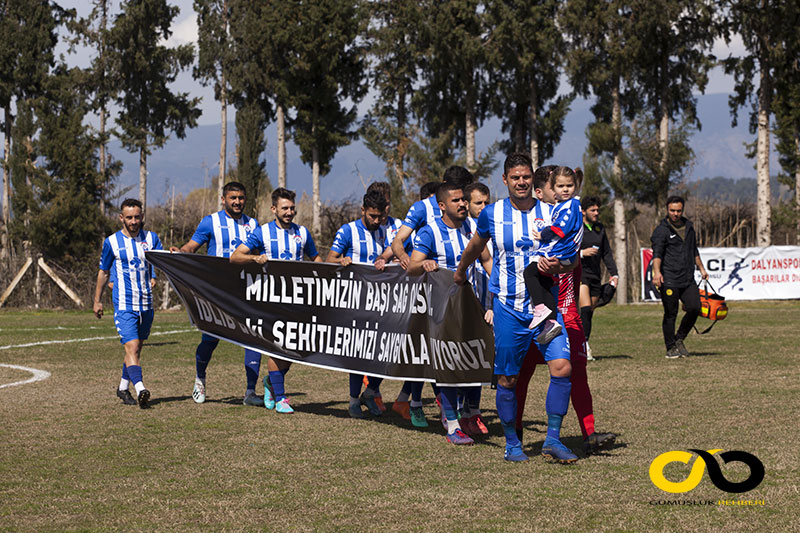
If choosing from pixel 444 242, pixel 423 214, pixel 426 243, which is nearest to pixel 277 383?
pixel 423 214

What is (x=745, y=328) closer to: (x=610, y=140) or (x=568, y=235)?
(x=568, y=235)

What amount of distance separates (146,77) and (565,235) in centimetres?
4899

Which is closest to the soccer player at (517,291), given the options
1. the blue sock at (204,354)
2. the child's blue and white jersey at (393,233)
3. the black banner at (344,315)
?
the black banner at (344,315)

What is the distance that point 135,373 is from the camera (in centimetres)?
1090

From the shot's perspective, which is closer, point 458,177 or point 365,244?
point 458,177

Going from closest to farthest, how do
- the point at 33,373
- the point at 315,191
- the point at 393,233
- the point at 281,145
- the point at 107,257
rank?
the point at 393,233 → the point at 107,257 → the point at 33,373 → the point at 315,191 → the point at 281,145

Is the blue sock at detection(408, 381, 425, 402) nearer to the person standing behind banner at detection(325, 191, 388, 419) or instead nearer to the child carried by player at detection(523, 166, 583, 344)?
the person standing behind banner at detection(325, 191, 388, 419)

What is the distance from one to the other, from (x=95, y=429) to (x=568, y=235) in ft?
15.2

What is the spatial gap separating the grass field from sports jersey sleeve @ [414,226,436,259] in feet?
5.10

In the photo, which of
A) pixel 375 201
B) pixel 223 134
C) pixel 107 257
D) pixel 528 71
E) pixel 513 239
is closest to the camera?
pixel 513 239

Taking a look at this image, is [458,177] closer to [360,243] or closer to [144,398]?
[360,243]

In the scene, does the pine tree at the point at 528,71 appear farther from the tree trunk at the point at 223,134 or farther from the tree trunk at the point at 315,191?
the tree trunk at the point at 223,134

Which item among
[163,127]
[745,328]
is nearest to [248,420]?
[745,328]

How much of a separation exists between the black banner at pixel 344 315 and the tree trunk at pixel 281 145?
41.4 m
